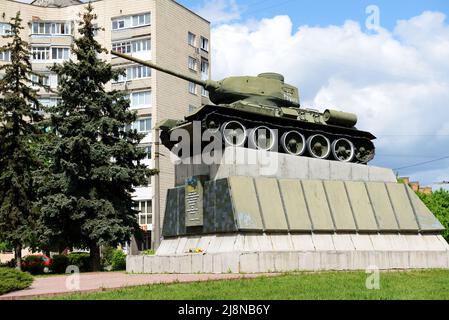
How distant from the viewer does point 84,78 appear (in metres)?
28.3

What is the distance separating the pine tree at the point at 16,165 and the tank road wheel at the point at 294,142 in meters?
13.0

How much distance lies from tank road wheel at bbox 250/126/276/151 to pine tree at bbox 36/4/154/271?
780 centimetres

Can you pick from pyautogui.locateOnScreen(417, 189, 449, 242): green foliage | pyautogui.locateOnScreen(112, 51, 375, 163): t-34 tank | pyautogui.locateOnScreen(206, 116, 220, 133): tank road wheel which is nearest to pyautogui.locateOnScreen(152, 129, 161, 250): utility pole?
pyautogui.locateOnScreen(112, 51, 375, 163): t-34 tank

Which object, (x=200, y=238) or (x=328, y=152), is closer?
(x=200, y=238)

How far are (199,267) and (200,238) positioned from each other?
2.55 m

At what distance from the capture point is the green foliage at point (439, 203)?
42750mm

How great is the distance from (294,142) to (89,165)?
33.4 ft

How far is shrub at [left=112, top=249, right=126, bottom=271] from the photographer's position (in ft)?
106

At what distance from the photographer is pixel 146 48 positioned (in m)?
50.0

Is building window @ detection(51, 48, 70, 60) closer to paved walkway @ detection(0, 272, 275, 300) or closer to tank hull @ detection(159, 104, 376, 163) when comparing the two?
tank hull @ detection(159, 104, 376, 163)

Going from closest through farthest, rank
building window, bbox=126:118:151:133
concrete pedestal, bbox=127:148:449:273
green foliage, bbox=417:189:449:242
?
concrete pedestal, bbox=127:148:449:273 < green foliage, bbox=417:189:449:242 < building window, bbox=126:118:151:133

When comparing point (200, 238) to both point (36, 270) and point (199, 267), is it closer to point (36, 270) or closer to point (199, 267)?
point (199, 267)
